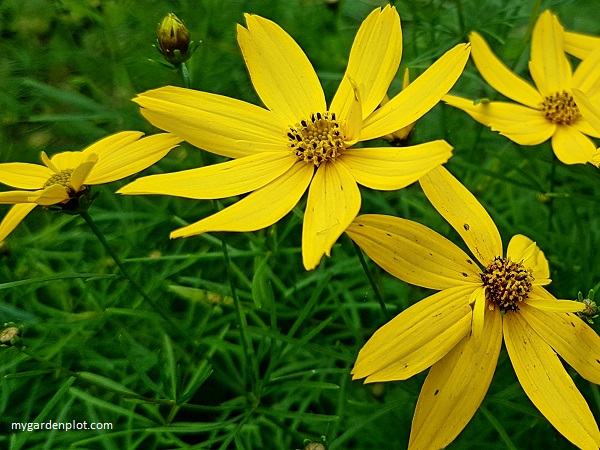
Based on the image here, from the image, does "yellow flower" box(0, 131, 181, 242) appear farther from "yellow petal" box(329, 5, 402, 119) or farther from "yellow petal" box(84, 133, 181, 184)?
"yellow petal" box(329, 5, 402, 119)

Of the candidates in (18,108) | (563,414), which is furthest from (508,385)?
(18,108)

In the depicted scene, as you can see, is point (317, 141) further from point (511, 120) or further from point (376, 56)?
point (511, 120)

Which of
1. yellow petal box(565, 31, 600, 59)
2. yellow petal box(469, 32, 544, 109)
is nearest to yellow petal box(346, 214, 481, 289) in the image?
yellow petal box(469, 32, 544, 109)

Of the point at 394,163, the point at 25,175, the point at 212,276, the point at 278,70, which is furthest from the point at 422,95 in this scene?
the point at 212,276

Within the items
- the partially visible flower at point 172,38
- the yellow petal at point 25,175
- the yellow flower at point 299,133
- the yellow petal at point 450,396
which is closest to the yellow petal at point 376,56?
the yellow flower at point 299,133

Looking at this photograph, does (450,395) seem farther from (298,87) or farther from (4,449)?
(4,449)

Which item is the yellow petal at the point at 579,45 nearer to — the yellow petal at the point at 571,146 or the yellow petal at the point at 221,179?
the yellow petal at the point at 571,146
